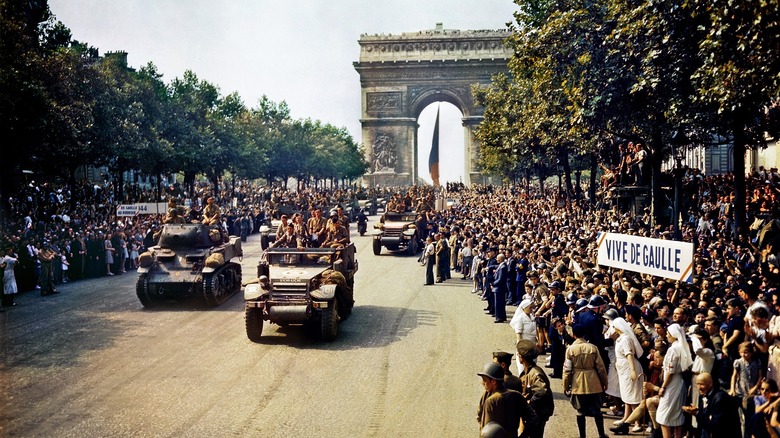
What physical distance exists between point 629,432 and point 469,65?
253 ft

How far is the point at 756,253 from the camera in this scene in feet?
55.9

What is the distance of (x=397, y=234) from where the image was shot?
32031mm

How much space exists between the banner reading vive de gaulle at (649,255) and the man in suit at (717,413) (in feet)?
10.7

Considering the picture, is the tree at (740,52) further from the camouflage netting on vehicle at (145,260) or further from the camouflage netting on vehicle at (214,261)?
the camouflage netting on vehicle at (145,260)

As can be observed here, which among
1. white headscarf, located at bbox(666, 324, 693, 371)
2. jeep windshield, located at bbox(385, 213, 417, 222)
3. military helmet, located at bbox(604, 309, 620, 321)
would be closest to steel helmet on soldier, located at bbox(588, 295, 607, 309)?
military helmet, located at bbox(604, 309, 620, 321)

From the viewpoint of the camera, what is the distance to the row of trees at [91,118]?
25.4 meters

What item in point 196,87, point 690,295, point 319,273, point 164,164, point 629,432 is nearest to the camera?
point 629,432

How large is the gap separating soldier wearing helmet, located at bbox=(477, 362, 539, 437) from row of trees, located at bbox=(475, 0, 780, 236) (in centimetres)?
622

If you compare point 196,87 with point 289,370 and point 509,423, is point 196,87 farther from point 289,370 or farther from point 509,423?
point 509,423

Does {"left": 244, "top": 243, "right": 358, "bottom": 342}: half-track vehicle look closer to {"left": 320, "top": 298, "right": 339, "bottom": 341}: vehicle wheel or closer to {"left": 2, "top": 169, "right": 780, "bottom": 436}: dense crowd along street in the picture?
{"left": 320, "top": 298, "right": 339, "bottom": 341}: vehicle wheel

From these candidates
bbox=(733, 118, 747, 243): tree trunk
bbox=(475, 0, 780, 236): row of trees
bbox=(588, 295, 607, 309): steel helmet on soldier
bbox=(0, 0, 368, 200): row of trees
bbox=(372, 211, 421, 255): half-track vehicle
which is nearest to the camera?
bbox=(588, 295, 607, 309): steel helmet on soldier

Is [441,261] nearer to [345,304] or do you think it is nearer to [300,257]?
[345,304]

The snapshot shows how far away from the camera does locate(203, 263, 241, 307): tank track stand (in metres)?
19.0

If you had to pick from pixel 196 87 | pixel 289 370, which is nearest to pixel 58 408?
pixel 289 370
